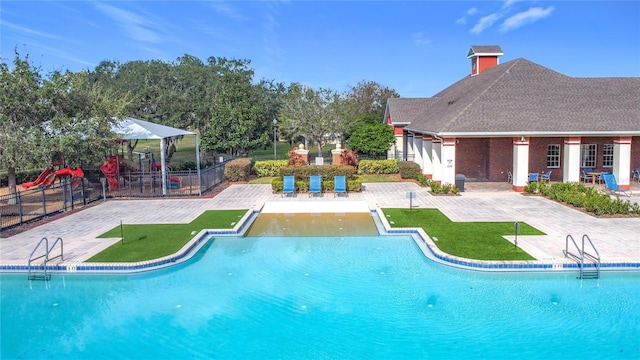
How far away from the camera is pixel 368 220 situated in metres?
17.2

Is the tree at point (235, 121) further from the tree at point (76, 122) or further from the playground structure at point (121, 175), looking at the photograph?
the tree at point (76, 122)

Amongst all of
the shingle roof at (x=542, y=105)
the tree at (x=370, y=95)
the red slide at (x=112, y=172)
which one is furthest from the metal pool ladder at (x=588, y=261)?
the tree at (x=370, y=95)

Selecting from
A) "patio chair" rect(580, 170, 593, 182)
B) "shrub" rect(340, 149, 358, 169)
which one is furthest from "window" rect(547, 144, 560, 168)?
"shrub" rect(340, 149, 358, 169)

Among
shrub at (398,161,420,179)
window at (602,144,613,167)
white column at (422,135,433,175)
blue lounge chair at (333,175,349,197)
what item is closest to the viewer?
blue lounge chair at (333,175,349,197)

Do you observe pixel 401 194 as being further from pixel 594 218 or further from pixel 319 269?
pixel 319 269

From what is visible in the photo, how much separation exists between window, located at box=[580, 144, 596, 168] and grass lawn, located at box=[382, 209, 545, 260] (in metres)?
13.0

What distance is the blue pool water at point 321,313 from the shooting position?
8.20 meters

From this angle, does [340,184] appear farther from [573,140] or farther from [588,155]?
[588,155]

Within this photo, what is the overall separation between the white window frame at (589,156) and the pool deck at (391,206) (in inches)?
140

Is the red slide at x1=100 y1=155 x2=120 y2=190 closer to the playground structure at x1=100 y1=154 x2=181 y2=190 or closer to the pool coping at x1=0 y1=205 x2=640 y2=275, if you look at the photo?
the playground structure at x1=100 y1=154 x2=181 y2=190

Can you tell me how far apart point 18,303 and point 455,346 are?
8829 millimetres

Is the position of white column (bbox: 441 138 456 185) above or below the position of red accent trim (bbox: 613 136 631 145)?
below

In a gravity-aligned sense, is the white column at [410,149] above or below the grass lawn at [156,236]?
above

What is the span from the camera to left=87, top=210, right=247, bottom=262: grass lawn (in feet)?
41.1
